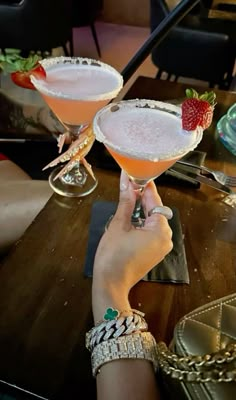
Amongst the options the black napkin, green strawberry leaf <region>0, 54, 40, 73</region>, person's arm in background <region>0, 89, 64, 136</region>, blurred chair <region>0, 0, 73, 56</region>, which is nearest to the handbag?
the black napkin

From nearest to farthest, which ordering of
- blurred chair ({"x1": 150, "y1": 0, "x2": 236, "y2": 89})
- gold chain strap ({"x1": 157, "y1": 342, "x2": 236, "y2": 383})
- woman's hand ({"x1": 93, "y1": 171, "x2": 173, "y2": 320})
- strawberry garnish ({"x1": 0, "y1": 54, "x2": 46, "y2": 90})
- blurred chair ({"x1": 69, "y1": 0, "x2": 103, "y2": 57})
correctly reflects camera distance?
1. gold chain strap ({"x1": 157, "y1": 342, "x2": 236, "y2": 383})
2. woman's hand ({"x1": 93, "y1": 171, "x2": 173, "y2": 320})
3. strawberry garnish ({"x1": 0, "y1": 54, "x2": 46, "y2": 90})
4. blurred chair ({"x1": 150, "y1": 0, "x2": 236, "y2": 89})
5. blurred chair ({"x1": 69, "y1": 0, "x2": 103, "y2": 57})

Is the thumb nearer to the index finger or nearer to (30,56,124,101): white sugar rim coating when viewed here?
the index finger

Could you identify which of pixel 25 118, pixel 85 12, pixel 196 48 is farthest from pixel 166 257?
pixel 85 12

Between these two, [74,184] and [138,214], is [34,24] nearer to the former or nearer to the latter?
[74,184]

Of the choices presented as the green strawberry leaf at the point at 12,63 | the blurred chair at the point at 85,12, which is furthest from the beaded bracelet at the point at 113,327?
the blurred chair at the point at 85,12

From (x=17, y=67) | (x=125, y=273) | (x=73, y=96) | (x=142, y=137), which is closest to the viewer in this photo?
(x=125, y=273)

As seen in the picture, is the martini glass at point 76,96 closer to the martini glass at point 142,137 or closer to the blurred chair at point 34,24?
the martini glass at point 142,137

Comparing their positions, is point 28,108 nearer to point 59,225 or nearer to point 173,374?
point 59,225
